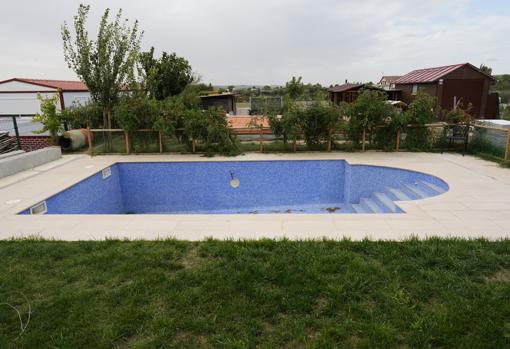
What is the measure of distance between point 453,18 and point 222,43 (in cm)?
1389

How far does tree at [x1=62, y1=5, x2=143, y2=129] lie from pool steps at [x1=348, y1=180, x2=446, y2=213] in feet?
27.8

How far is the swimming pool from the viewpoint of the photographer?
9.11 metres

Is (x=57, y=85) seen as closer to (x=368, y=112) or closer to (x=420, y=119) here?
(x=368, y=112)

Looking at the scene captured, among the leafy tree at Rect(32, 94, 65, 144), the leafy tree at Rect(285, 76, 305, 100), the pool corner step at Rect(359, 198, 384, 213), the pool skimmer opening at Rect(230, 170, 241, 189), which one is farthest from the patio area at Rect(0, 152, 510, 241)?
the leafy tree at Rect(285, 76, 305, 100)

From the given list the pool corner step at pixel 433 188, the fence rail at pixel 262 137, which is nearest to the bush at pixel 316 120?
the fence rail at pixel 262 137

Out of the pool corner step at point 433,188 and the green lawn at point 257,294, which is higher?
the green lawn at point 257,294

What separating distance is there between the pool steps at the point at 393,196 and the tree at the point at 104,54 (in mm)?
8482

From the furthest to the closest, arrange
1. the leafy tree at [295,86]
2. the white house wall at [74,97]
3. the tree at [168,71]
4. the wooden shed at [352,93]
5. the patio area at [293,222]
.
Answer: the leafy tree at [295,86] → the wooden shed at [352,93] → the tree at [168,71] → the white house wall at [74,97] → the patio area at [293,222]

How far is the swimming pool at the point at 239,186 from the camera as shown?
9.11 metres

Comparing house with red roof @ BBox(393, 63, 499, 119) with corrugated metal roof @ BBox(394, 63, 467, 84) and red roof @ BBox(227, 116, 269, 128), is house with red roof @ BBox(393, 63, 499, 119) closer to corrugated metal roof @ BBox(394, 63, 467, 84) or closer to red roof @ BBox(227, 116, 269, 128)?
corrugated metal roof @ BBox(394, 63, 467, 84)

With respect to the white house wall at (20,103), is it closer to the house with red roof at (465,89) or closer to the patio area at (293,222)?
the patio area at (293,222)

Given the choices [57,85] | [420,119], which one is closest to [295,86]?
[57,85]

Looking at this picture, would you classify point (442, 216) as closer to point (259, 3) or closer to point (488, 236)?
point (488, 236)

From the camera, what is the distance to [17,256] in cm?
411
